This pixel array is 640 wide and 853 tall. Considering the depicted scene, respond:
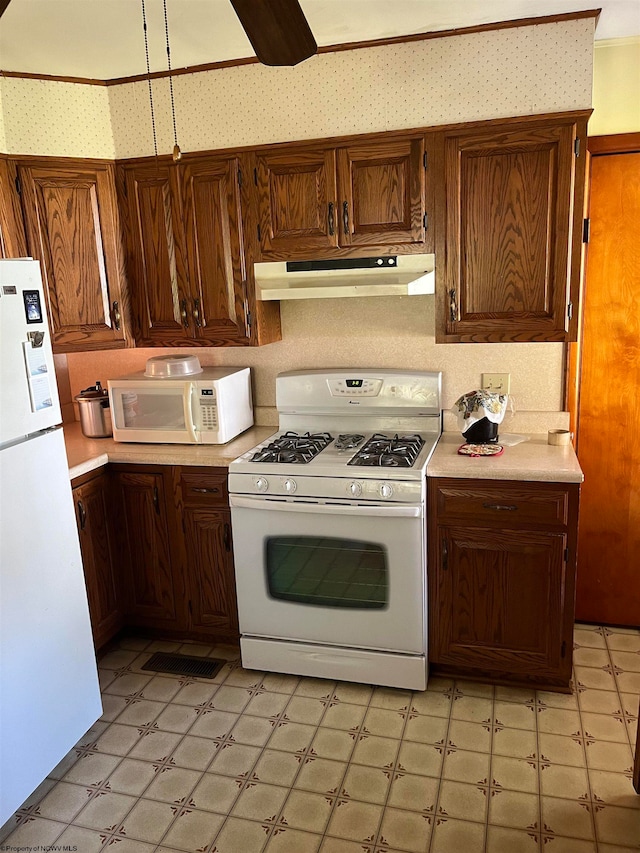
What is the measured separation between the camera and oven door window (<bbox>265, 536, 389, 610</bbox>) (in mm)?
2598

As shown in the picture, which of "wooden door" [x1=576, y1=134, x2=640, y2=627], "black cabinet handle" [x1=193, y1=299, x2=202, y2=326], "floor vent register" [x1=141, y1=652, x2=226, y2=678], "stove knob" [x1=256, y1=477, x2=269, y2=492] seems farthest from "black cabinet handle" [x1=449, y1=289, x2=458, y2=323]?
"floor vent register" [x1=141, y1=652, x2=226, y2=678]

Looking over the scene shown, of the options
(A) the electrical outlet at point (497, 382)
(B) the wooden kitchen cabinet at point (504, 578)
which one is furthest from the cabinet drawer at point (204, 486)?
(A) the electrical outlet at point (497, 382)

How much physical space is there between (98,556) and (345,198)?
1837 mm

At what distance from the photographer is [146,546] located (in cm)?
299

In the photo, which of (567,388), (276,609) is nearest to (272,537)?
(276,609)

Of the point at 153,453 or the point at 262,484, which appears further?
the point at 153,453

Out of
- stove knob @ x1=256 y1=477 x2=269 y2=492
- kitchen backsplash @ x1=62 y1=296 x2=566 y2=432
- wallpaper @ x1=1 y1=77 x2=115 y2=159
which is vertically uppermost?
wallpaper @ x1=1 y1=77 x2=115 y2=159

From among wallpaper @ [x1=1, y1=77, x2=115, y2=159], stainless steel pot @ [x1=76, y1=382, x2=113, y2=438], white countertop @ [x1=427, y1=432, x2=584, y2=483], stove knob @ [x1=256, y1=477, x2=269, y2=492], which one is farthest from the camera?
stainless steel pot @ [x1=76, y1=382, x2=113, y2=438]

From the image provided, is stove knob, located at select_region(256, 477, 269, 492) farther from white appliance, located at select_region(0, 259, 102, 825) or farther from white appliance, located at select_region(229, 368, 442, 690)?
white appliance, located at select_region(0, 259, 102, 825)

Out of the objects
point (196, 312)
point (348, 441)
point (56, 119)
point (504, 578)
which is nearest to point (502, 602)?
point (504, 578)

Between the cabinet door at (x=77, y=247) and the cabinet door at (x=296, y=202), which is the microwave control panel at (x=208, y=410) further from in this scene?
the cabinet door at (x=296, y=202)

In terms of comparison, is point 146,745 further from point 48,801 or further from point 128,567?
point 128,567

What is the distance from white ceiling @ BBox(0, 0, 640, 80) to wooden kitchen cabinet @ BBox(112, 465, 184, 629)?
1.66 meters

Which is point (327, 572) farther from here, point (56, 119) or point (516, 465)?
point (56, 119)
